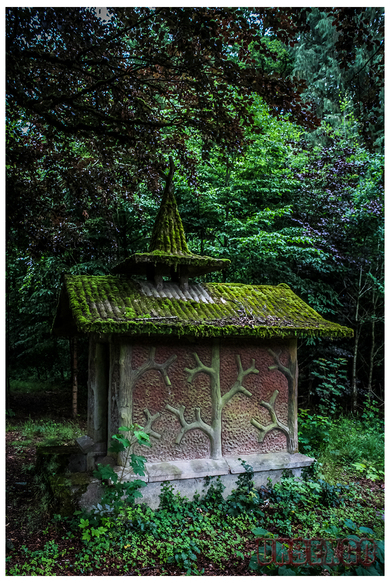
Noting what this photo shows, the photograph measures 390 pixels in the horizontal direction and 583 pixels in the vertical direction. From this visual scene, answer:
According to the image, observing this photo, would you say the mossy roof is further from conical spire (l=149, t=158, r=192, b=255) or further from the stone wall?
conical spire (l=149, t=158, r=192, b=255)

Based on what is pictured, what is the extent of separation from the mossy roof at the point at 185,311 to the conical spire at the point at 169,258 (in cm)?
23

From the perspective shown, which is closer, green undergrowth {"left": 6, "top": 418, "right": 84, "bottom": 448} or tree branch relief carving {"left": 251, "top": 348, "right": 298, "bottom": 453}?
tree branch relief carving {"left": 251, "top": 348, "right": 298, "bottom": 453}

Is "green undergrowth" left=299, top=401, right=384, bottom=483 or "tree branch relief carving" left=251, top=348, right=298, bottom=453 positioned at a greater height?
"tree branch relief carving" left=251, top=348, right=298, bottom=453

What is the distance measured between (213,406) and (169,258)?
2.37 m

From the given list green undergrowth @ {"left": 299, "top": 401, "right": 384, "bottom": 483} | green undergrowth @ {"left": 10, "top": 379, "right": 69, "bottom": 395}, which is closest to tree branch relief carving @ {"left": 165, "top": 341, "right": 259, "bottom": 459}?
green undergrowth @ {"left": 299, "top": 401, "right": 384, "bottom": 483}

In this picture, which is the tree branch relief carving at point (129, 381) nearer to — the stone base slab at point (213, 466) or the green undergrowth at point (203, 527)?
the stone base slab at point (213, 466)

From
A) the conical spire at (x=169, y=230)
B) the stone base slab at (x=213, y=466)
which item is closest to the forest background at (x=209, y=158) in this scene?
the conical spire at (x=169, y=230)

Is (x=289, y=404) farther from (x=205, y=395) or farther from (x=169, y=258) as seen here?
(x=169, y=258)

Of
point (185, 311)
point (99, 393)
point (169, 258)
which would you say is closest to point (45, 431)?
point (99, 393)

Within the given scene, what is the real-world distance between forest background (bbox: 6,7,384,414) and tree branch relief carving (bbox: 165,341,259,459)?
3275mm

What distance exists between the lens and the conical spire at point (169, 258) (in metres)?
6.36

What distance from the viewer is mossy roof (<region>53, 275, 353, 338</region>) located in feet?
17.9

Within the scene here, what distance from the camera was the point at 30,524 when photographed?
5242 mm

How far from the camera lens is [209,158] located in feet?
28.7
